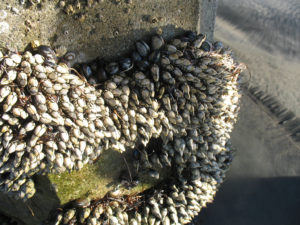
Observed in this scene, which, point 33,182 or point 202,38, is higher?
point 202,38

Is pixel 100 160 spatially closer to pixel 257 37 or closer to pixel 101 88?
pixel 101 88

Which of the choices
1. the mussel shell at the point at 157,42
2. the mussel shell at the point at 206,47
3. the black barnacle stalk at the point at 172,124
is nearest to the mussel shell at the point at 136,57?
the black barnacle stalk at the point at 172,124

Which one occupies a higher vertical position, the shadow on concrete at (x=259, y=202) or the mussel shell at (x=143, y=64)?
the mussel shell at (x=143, y=64)

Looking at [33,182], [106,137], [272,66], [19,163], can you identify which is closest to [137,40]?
[106,137]

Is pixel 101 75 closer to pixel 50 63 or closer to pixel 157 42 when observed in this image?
pixel 50 63

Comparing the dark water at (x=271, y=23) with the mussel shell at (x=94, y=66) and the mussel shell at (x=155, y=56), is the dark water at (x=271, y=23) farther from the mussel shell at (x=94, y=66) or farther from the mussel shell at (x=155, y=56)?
the mussel shell at (x=94, y=66)

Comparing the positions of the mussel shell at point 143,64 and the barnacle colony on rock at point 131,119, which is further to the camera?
the mussel shell at point 143,64

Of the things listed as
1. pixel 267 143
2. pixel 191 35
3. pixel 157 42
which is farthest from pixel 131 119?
pixel 267 143
